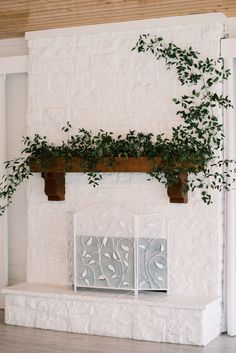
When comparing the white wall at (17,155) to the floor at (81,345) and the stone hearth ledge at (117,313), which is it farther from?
the floor at (81,345)

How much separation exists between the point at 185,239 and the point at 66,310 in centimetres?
112

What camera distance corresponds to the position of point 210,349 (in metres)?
5.18

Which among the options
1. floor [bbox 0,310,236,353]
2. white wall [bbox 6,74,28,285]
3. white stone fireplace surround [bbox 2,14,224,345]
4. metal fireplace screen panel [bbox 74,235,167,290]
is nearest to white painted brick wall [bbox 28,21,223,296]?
white stone fireplace surround [bbox 2,14,224,345]

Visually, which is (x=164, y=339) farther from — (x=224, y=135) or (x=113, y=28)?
(x=113, y=28)

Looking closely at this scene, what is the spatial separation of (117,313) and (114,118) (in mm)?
1609

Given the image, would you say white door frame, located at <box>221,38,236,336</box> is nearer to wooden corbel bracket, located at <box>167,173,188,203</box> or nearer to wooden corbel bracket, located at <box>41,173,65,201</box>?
wooden corbel bracket, located at <box>167,173,188,203</box>

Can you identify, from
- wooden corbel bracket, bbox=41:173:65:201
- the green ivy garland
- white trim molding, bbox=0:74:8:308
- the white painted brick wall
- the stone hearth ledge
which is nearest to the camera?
the stone hearth ledge

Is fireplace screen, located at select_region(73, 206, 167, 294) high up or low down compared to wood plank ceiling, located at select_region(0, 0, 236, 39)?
down

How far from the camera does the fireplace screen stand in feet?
18.6

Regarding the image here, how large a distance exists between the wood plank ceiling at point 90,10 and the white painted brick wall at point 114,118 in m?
0.19

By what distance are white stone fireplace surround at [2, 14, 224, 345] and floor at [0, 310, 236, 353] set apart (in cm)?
10

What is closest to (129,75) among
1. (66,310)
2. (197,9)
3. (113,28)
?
(113,28)

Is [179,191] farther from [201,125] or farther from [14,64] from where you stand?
[14,64]

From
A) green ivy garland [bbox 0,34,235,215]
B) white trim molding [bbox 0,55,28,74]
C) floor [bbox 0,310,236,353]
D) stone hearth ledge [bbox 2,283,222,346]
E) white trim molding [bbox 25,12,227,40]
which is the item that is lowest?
floor [bbox 0,310,236,353]
